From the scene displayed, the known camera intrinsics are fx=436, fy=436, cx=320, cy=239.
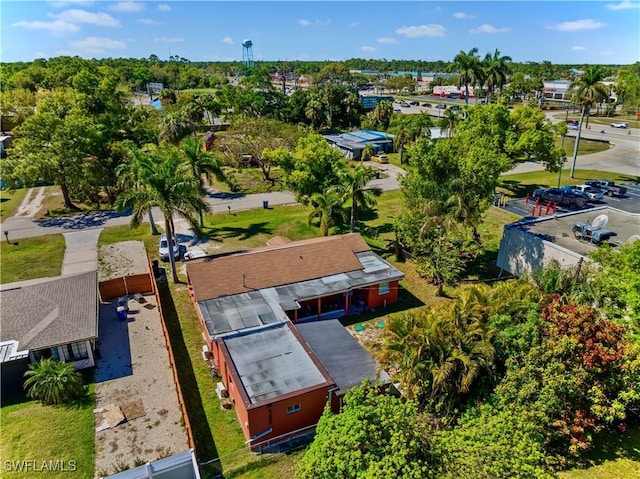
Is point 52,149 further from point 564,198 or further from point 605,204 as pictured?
point 605,204

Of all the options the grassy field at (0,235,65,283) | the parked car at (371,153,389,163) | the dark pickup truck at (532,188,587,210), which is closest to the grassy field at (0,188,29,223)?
the grassy field at (0,235,65,283)

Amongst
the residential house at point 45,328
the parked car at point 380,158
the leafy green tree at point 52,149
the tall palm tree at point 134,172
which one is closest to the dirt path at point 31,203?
the leafy green tree at point 52,149

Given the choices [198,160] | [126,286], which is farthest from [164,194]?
[198,160]

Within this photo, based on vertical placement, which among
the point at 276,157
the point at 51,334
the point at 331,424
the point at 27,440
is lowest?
the point at 27,440

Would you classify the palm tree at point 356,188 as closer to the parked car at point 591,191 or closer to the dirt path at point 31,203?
the parked car at point 591,191

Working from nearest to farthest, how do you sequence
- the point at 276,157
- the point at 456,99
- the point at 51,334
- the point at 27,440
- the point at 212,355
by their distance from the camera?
the point at 27,440 → the point at 51,334 → the point at 212,355 → the point at 276,157 → the point at 456,99

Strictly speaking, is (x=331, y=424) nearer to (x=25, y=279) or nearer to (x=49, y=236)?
(x=25, y=279)

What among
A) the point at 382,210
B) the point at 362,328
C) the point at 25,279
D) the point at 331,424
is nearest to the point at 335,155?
the point at 382,210
